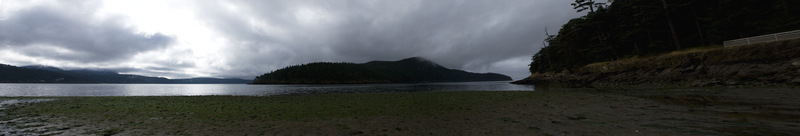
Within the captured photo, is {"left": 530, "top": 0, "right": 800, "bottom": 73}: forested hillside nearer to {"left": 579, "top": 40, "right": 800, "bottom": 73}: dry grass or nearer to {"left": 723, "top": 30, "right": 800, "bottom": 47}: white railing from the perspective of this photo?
{"left": 579, "top": 40, "right": 800, "bottom": 73}: dry grass

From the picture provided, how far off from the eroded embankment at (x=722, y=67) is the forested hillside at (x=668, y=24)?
4135 mm

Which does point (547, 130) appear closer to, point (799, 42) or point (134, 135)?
point (134, 135)

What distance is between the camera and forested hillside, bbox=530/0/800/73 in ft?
106

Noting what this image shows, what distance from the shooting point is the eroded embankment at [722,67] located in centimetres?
2284

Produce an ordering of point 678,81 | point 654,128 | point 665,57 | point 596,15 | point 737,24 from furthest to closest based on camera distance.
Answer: point 596,15 < point 665,57 < point 737,24 < point 678,81 < point 654,128

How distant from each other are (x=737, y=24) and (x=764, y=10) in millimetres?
4123

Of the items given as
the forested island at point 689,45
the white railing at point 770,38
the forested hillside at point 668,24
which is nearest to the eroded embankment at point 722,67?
the forested island at point 689,45

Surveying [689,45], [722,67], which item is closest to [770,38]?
[722,67]

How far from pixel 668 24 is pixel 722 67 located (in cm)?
2385

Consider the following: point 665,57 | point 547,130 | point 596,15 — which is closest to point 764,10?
point 665,57

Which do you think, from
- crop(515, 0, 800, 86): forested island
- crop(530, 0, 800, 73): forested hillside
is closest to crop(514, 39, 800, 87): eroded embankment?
crop(515, 0, 800, 86): forested island

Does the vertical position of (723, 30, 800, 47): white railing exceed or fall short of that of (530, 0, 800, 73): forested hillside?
it falls short

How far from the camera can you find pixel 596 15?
184ft

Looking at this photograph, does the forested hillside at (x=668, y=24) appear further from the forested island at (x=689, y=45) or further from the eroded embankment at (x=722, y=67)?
the eroded embankment at (x=722, y=67)
